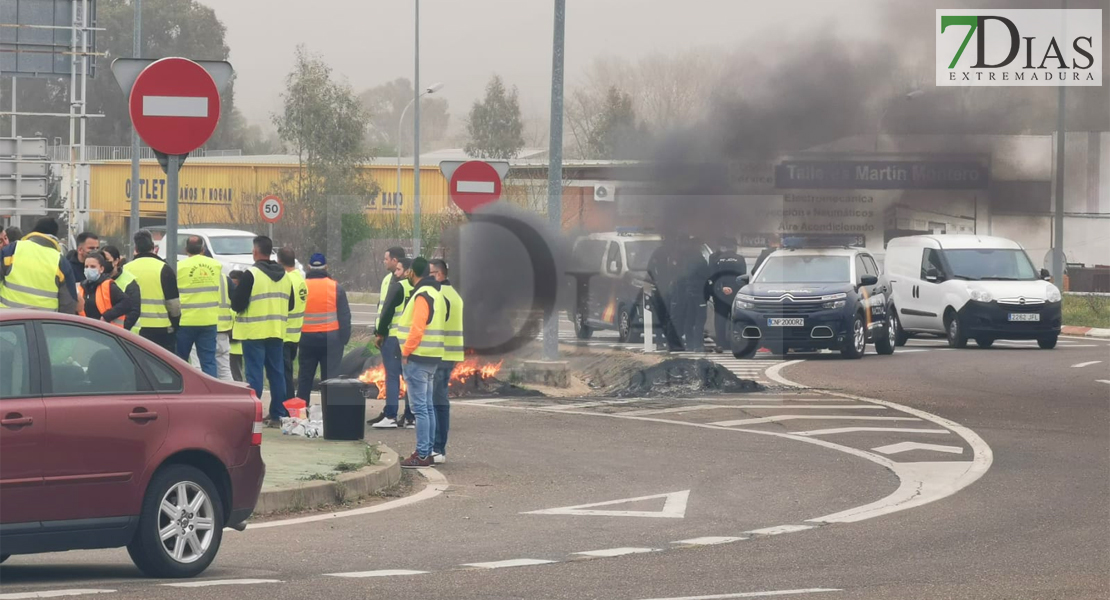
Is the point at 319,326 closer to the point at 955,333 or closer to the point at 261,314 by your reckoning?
the point at 261,314

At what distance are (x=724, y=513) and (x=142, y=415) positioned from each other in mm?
4728

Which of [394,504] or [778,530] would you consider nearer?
[778,530]

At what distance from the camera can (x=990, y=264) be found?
26.5 m

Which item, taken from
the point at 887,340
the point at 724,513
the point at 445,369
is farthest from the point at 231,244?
the point at 724,513

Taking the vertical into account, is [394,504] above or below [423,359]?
below

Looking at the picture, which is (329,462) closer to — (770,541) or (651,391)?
(770,541)

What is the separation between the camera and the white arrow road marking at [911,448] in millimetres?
14484

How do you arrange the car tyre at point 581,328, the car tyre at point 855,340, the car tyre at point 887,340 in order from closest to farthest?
the car tyre at point 581,328 < the car tyre at point 855,340 < the car tyre at point 887,340

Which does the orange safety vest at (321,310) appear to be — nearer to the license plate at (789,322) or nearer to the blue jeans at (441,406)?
the blue jeans at (441,406)

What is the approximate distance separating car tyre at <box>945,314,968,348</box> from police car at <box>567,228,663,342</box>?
6258 mm

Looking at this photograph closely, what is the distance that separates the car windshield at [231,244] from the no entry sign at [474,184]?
46.2ft

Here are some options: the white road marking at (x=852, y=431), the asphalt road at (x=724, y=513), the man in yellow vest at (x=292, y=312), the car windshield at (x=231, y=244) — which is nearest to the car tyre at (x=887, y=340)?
the asphalt road at (x=724, y=513)

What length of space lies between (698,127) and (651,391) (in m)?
3.66

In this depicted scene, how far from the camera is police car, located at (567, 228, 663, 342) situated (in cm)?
2200
